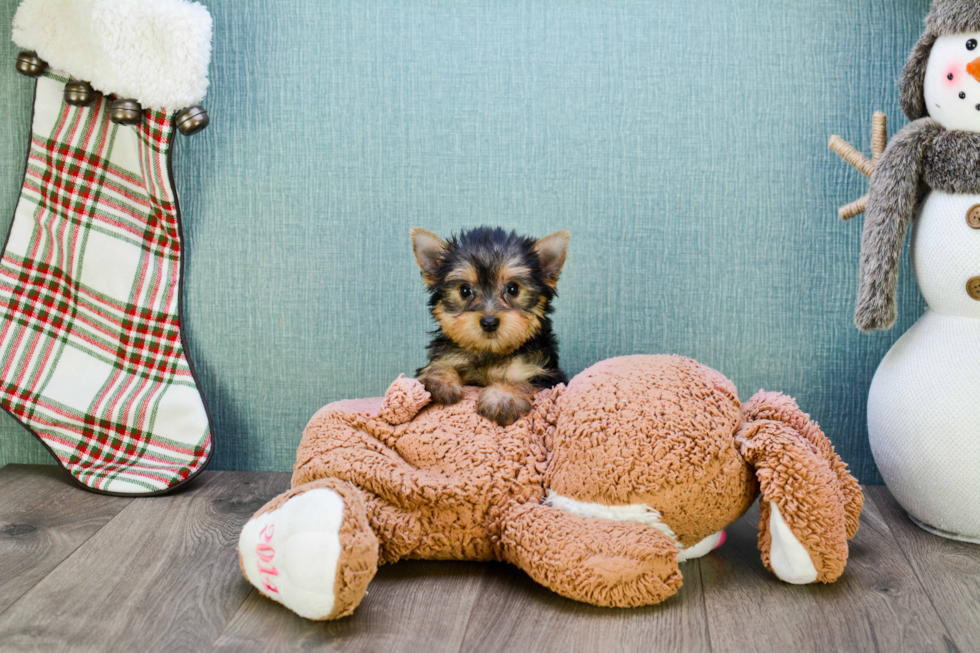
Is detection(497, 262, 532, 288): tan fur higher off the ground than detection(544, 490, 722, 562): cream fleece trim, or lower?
higher

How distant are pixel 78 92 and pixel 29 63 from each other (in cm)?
14

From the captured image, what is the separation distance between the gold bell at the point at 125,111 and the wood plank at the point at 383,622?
38.8 inches

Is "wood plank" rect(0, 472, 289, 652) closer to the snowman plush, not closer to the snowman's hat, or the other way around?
the snowman plush

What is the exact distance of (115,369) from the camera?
71.1 inches

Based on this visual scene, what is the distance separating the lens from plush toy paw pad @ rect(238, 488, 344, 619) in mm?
1134

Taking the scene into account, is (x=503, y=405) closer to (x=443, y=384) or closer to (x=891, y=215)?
(x=443, y=384)

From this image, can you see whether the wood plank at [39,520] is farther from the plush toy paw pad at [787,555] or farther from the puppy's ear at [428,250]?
the plush toy paw pad at [787,555]

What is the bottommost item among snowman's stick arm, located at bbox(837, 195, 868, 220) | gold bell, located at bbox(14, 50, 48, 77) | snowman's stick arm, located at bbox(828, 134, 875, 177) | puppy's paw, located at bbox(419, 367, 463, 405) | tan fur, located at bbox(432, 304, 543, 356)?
puppy's paw, located at bbox(419, 367, 463, 405)

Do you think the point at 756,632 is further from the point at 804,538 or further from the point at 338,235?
the point at 338,235

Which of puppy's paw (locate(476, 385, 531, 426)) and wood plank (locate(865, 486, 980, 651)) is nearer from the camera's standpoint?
wood plank (locate(865, 486, 980, 651))

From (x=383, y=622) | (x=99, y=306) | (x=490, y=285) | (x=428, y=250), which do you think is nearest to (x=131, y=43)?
(x=99, y=306)

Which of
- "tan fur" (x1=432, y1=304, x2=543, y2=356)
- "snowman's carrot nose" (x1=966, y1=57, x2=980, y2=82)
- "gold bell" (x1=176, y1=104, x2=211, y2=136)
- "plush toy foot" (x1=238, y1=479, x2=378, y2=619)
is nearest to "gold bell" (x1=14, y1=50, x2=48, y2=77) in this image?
"gold bell" (x1=176, y1=104, x2=211, y2=136)

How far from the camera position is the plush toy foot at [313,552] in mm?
1134

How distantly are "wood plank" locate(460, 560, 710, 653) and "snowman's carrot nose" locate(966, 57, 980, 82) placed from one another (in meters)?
1.00
